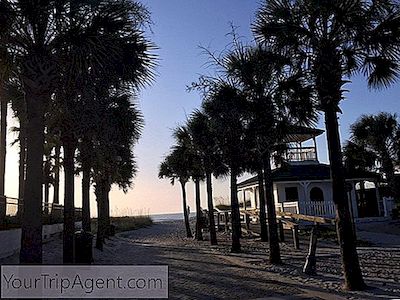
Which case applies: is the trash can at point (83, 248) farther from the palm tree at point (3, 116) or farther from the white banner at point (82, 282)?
the palm tree at point (3, 116)

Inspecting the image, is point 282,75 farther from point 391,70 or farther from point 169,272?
point 169,272

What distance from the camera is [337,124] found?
34.6ft

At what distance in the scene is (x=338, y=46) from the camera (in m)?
10.7

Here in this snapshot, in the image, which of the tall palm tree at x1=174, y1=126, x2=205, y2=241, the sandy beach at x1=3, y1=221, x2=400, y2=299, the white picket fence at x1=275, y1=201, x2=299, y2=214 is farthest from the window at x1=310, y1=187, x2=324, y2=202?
the sandy beach at x1=3, y1=221, x2=400, y2=299

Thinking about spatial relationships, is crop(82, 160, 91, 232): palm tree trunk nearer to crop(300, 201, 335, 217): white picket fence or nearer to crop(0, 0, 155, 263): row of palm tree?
crop(0, 0, 155, 263): row of palm tree

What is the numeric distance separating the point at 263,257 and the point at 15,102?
10567mm

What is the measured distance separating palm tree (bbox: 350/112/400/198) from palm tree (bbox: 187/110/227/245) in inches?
492

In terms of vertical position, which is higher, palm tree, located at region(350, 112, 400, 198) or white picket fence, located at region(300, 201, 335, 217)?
palm tree, located at region(350, 112, 400, 198)

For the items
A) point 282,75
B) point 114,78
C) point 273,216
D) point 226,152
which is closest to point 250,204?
point 226,152

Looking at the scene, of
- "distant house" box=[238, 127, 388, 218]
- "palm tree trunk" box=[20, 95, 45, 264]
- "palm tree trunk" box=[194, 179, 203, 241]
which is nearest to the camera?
"palm tree trunk" box=[20, 95, 45, 264]

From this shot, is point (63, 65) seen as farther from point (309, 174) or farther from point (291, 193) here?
point (291, 193)

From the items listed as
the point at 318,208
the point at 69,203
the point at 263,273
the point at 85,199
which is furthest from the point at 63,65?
the point at 318,208

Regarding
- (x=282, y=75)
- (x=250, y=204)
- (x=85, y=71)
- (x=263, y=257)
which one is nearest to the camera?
(x=85, y=71)

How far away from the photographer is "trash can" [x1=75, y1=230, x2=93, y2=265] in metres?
15.4
